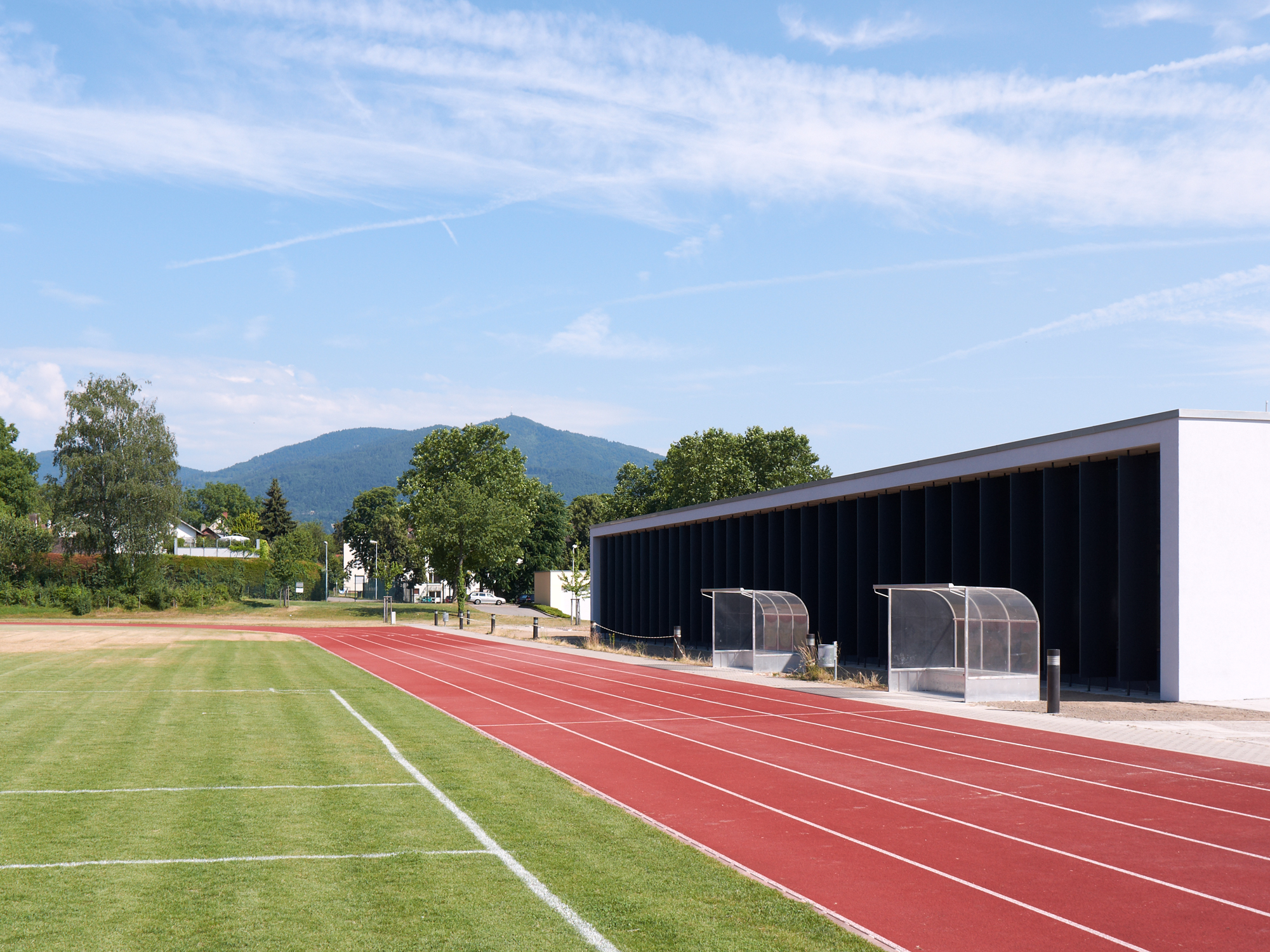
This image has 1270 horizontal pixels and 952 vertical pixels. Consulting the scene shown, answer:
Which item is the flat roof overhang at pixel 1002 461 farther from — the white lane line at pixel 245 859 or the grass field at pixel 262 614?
the grass field at pixel 262 614

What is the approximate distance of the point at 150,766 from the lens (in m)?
11.7

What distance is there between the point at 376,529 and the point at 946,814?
127 metres

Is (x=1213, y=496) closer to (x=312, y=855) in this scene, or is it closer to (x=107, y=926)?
(x=312, y=855)

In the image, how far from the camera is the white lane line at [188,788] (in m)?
10.2

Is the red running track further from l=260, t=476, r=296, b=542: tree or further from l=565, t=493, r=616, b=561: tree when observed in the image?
l=260, t=476, r=296, b=542: tree

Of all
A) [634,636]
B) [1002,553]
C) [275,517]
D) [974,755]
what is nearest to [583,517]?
Result: [275,517]

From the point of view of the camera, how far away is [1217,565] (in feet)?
64.3

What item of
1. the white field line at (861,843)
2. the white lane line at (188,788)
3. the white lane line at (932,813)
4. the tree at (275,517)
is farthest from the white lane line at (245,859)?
the tree at (275,517)

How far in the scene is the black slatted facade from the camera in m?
20.9

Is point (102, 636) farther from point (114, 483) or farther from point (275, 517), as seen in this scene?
point (275, 517)

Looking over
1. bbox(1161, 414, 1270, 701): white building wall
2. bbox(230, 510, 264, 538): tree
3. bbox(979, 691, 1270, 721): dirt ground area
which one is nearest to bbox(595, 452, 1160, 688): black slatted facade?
bbox(1161, 414, 1270, 701): white building wall

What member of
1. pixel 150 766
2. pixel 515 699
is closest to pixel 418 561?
pixel 515 699

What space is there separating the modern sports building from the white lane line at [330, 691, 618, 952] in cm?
1506

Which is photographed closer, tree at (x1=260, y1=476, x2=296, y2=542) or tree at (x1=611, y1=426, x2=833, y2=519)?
tree at (x1=611, y1=426, x2=833, y2=519)
